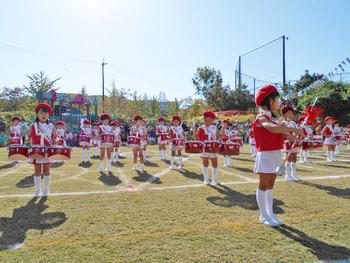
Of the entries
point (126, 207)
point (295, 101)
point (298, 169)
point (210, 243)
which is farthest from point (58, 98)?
point (210, 243)

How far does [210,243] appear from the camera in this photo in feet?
18.0

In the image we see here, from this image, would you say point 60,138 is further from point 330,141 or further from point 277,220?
point 330,141

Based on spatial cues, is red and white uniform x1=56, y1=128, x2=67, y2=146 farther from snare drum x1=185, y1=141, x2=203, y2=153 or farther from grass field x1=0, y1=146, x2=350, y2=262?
snare drum x1=185, y1=141, x2=203, y2=153

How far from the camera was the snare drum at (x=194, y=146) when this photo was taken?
412 inches

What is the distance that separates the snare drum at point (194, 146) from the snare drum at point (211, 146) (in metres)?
0.18

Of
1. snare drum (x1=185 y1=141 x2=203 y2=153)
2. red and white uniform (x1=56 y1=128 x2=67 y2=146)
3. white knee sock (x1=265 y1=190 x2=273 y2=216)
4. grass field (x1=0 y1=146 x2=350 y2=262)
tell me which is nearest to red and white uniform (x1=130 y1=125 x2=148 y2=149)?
red and white uniform (x1=56 y1=128 x2=67 y2=146)

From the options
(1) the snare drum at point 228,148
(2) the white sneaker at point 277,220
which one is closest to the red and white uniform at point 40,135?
(1) the snare drum at point 228,148

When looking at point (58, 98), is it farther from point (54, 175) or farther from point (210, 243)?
point (210, 243)

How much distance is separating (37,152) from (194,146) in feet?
13.8

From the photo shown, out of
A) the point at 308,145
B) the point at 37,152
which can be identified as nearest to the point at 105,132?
the point at 37,152

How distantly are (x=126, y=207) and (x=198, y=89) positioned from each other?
5701 centimetres

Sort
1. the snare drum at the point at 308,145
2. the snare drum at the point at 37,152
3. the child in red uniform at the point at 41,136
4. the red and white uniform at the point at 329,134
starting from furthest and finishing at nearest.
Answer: the red and white uniform at the point at 329,134 → the snare drum at the point at 308,145 → the child in red uniform at the point at 41,136 → the snare drum at the point at 37,152

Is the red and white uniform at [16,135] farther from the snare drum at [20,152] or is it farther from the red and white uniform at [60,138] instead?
the snare drum at [20,152]

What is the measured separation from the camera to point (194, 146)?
34.5ft
